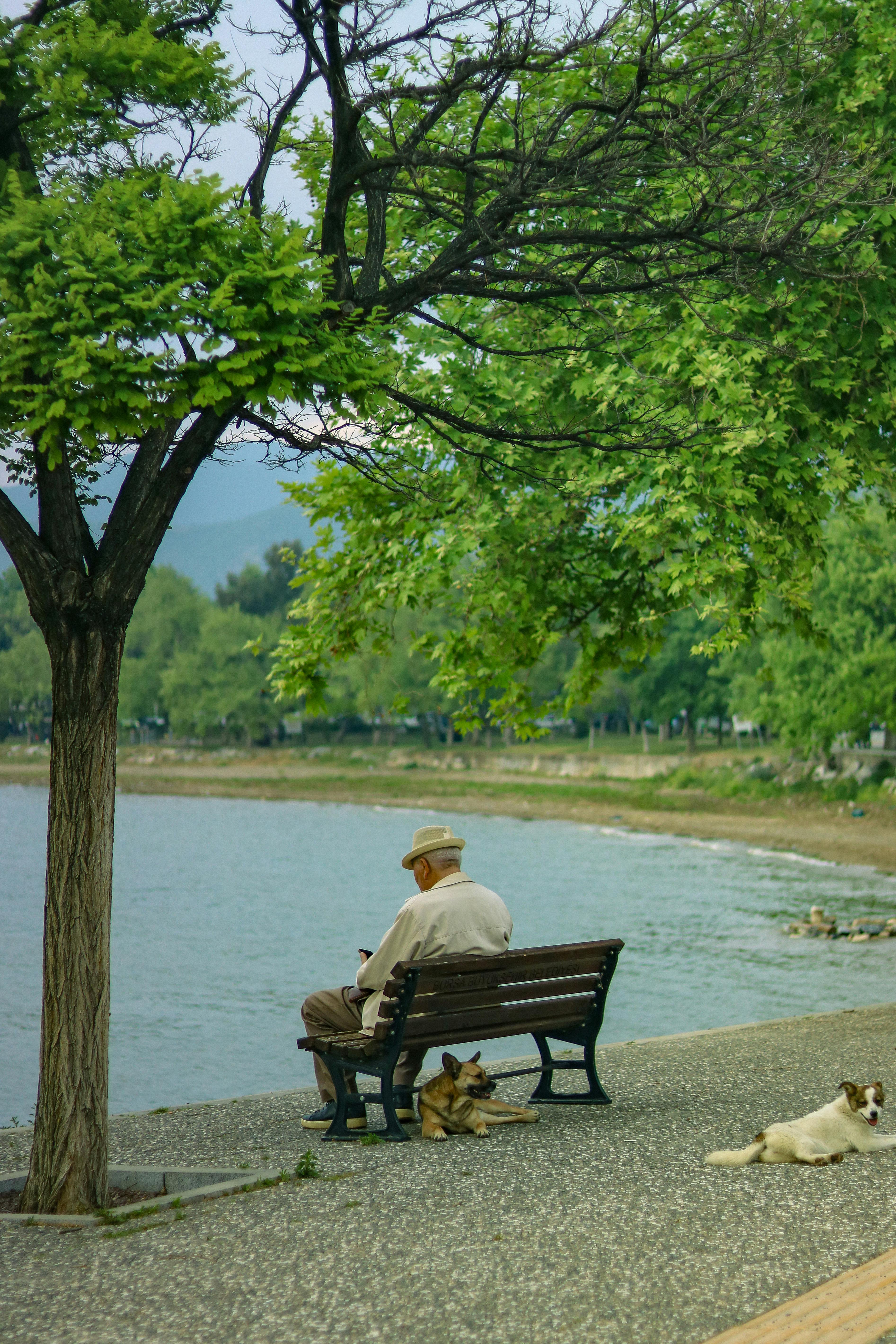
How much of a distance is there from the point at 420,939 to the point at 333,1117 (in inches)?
52.1

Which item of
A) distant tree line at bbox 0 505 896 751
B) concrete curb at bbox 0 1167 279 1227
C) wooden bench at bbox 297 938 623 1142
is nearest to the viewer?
concrete curb at bbox 0 1167 279 1227

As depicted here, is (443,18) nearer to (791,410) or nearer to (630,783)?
(791,410)

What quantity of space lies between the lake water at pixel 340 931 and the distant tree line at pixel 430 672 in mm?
5379

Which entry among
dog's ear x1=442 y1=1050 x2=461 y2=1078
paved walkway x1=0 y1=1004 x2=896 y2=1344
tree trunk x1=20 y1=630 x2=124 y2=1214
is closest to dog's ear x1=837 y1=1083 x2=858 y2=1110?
paved walkway x1=0 y1=1004 x2=896 y2=1344

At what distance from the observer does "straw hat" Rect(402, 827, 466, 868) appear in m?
7.36

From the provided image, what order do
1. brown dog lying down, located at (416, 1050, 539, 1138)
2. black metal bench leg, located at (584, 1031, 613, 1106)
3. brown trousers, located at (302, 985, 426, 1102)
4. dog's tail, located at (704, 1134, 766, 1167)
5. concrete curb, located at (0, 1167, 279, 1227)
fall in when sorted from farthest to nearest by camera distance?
black metal bench leg, located at (584, 1031, 613, 1106) < brown trousers, located at (302, 985, 426, 1102) < brown dog lying down, located at (416, 1050, 539, 1138) < dog's tail, located at (704, 1134, 766, 1167) < concrete curb, located at (0, 1167, 279, 1227)

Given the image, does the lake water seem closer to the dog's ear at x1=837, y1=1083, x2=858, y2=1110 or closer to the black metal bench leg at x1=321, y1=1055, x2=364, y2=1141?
the black metal bench leg at x1=321, y1=1055, x2=364, y2=1141

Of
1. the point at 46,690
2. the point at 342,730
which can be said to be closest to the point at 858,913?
the point at 342,730

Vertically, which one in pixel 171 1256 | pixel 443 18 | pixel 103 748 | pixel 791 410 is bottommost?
pixel 171 1256

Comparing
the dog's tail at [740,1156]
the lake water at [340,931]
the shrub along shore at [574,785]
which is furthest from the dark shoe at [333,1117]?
the shrub along shore at [574,785]

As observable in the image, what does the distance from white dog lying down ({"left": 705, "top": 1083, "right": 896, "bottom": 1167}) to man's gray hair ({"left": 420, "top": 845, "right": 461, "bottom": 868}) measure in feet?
6.42

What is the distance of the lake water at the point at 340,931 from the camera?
67.1 ft

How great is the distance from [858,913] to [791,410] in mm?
21923

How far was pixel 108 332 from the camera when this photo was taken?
5.89 metres
